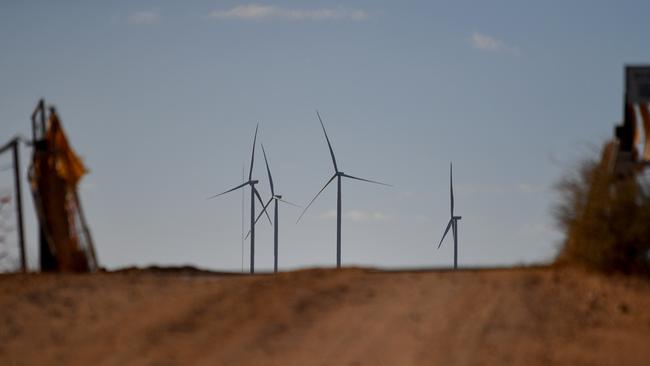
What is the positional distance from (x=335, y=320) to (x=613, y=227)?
17.3 ft

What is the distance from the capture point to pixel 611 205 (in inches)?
634

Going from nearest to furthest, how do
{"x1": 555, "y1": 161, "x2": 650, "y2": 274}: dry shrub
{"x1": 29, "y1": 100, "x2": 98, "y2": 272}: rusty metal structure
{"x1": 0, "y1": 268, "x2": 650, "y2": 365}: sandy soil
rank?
{"x1": 0, "y1": 268, "x2": 650, "y2": 365}: sandy soil
{"x1": 555, "y1": 161, "x2": 650, "y2": 274}: dry shrub
{"x1": 29, "y1": 100, "x2": 98, "y2": 272}: rusty metal structure

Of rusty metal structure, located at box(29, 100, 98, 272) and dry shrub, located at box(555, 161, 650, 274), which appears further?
rusty metal structure, located at box(29, 100, 98, 272)

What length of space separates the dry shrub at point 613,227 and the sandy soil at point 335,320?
344 millimetres

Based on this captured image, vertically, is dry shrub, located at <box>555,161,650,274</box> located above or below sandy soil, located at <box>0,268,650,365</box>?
above

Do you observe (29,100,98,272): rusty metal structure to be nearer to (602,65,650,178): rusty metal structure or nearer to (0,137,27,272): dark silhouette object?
(0,137,27,272): dark silhouette object

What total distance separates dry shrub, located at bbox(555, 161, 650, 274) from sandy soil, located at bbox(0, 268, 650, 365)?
34 centimetres

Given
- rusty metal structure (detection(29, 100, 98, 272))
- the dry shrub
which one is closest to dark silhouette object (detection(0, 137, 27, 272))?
rusty metal structure (detection(29, 100, 98, 272))

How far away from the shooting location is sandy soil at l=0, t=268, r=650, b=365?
12852mm

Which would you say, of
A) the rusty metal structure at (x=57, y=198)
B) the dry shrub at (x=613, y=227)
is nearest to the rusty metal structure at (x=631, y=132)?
the dry shrub at (x=613, y=227)

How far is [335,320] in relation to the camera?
46.6 feet

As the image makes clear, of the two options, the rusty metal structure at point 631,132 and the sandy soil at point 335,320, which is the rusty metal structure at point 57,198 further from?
the rusty metal structure at point 631,132

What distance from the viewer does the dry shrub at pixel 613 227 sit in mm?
15805

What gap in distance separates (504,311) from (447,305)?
0.91m
